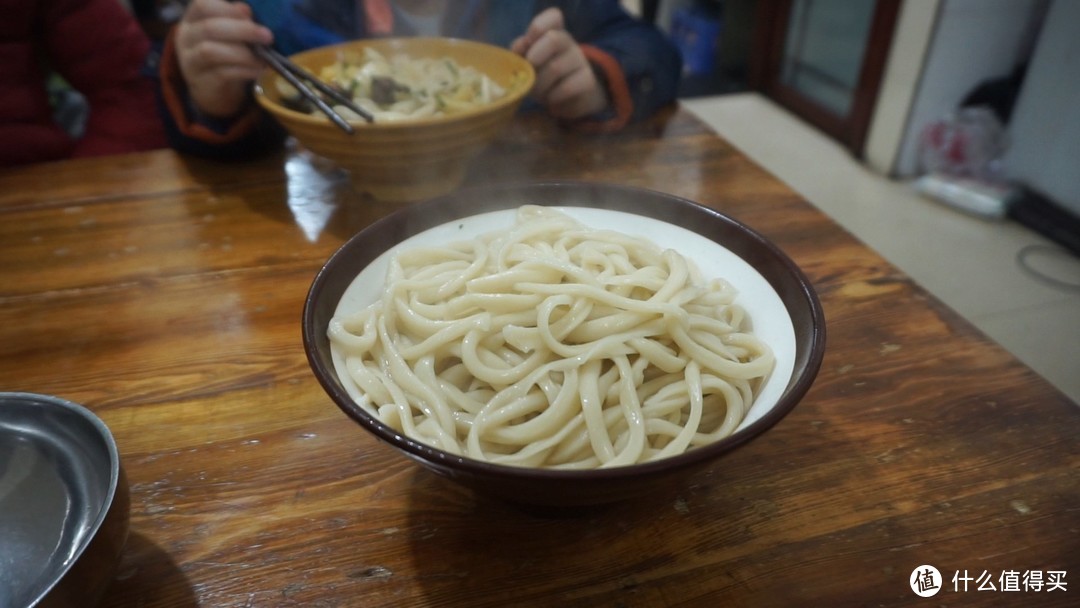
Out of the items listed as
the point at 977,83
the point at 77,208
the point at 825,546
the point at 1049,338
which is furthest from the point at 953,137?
the point at 77,208

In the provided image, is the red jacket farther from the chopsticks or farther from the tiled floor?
the tiled floor

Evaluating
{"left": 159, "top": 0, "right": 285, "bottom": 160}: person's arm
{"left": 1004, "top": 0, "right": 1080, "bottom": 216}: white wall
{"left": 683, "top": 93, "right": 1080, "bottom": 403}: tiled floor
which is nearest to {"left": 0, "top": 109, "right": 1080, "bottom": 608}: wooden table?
{"left": 159, "top": 0, "right": 285, "bottom": 160}: person's arm

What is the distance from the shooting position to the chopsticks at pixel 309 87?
112 centimetres

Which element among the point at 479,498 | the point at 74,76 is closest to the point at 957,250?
the point at 479,498

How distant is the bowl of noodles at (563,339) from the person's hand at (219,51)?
0.70 m

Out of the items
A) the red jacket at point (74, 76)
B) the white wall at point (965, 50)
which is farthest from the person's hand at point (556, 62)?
the white wall at point (965, 50)

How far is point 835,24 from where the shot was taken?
345 centimetres

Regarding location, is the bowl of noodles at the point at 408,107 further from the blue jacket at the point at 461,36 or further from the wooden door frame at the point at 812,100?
the wooden door frame at the point at 812,100

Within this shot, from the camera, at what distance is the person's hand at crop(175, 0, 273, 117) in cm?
131

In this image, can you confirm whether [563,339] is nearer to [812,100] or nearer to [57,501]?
[57,501]

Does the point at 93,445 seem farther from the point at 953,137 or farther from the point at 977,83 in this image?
the point at 977,83

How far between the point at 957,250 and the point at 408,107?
2168 mm

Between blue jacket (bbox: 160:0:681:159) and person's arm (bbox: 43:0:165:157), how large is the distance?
0.43 meters

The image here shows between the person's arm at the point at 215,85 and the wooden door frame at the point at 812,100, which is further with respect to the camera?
the wooden door frame at the point at 812,100
